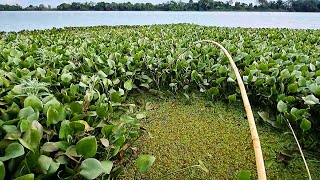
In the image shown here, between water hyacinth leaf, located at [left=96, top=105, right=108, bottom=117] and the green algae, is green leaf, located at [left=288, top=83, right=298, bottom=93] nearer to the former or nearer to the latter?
the green algae

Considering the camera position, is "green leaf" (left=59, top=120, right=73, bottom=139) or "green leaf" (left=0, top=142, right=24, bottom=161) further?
"green leaf" (left=59, top=120, right=73, bottom=139)

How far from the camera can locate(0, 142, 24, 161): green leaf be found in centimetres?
73

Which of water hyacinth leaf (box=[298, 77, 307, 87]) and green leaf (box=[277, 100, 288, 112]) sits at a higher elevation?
water hyacinth leaf (box=[298, 77, 307, 87])

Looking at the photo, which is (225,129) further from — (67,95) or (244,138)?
(67,95)

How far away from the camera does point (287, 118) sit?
133 centimetres

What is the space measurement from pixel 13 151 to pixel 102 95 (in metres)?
0.55

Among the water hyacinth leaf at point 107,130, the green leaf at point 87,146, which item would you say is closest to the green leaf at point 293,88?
the water hyacinth leaf at point 107,130

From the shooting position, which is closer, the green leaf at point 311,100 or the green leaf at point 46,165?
the green leaf at point 46,165

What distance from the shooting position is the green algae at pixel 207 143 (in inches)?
48.4

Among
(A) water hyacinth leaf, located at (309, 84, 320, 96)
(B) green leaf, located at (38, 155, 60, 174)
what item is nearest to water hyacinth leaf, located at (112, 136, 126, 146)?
(B) green leaf, located at (38, 155, 60, 174)

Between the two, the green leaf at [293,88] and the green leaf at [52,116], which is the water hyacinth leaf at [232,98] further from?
the green leaf at [52,116]

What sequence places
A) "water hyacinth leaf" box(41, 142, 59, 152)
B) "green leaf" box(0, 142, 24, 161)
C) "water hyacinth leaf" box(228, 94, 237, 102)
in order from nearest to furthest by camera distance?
"green leaf" box(0, 142, 24, 161)
"water hyacinth leaf" box(41, 142, 59, 152)
"water hyacinth leaf" box(228, 94, 237, 102)

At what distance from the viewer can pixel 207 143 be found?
146cm

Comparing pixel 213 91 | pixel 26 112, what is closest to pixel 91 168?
pixel 26 112
